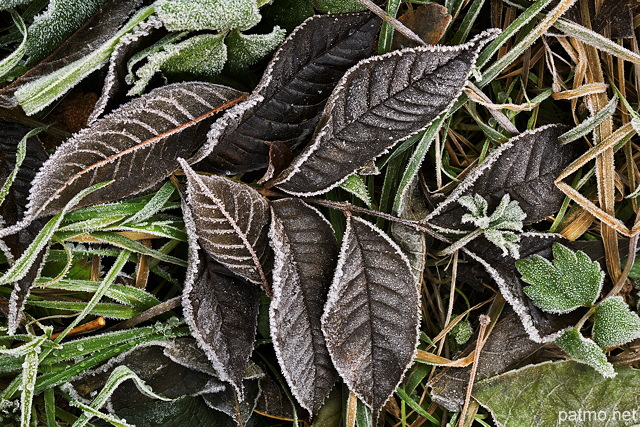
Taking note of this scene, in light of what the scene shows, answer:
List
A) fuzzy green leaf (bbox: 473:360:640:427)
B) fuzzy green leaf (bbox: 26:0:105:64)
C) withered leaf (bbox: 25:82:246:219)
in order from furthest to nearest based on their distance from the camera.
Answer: fuzzy green leaf (bbox: 473:360:640:427) → fuzzy green leaf (bbox: 26:0:105:64) → withered leaf (bbox: 25:82:246:219)

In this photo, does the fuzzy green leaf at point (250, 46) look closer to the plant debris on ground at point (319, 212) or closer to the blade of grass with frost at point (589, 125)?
the plant debris on ground at point (319, 212)

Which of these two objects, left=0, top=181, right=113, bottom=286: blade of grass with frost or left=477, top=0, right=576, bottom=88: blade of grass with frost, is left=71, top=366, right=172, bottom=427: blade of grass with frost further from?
left=477, top=0, right=576, bottom=88: blade of grass with frost

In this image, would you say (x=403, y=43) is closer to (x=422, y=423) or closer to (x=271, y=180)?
(x=271, y=180)

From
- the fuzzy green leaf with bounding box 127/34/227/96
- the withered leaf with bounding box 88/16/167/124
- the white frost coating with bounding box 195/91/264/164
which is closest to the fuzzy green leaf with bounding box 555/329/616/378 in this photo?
the white frost coating with bounding box 195/91/264/164

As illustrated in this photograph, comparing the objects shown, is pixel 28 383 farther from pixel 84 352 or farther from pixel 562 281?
pixel 562 281

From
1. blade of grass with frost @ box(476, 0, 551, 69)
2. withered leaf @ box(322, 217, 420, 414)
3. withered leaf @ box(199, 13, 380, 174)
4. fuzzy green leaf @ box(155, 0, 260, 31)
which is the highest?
fuzzy green leaf @ box(155, 0, 260, 31)

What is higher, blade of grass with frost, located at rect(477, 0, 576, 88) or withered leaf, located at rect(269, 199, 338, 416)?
blade of grass with frost, located at rect(477, 0, 576, 88)

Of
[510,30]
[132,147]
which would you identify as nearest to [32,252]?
[132,147]

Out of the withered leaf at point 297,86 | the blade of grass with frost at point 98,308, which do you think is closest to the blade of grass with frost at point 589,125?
the withered leaf at point 297,86
